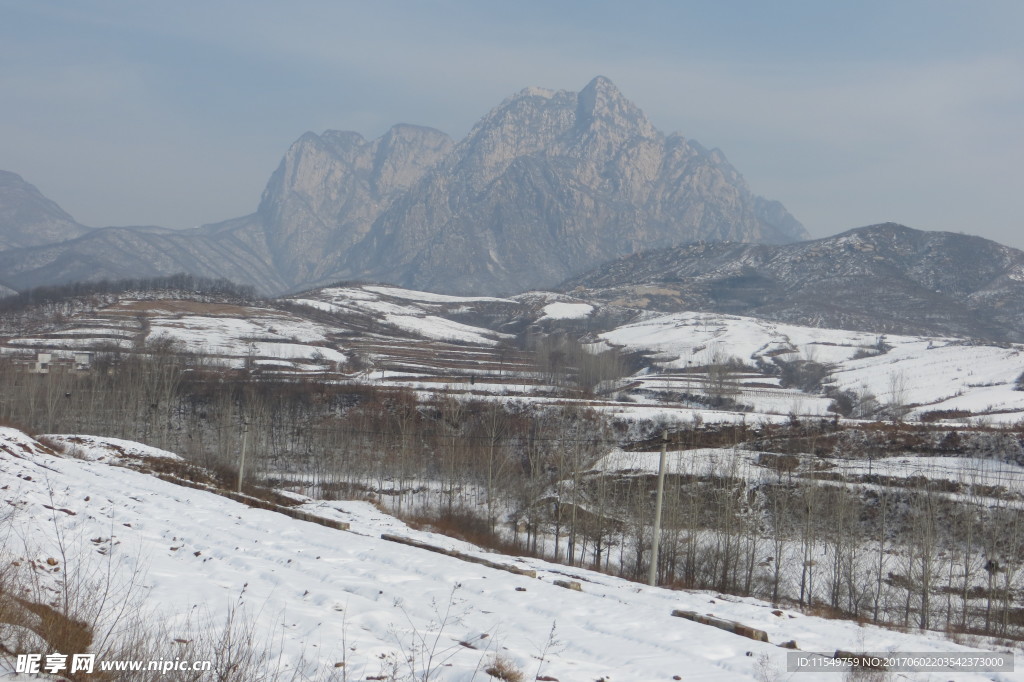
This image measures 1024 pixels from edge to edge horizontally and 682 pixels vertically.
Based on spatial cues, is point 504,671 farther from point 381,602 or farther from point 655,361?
point 655,361

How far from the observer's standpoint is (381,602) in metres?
13.8

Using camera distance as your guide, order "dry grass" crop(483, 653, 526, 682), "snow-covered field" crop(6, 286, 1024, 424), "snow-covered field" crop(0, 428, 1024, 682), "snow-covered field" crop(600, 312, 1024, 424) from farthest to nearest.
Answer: "snow-covered field" crop(6, 286, 1024, 424)
"snow-covered field" crop(600, 312, 1024, 424)
"snow-covered field" crop(0, 428, 1024, 682)
"dry grass" crop(483, 653, 526, 682)

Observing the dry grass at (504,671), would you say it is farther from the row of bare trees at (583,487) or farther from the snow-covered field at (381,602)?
the row of bare trees at (583,487)

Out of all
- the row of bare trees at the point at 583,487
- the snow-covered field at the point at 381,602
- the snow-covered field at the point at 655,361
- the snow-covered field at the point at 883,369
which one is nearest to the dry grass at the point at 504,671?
the snow-covered field at the point at 381,602

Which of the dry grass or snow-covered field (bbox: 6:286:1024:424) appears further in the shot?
snow-covered field (bbox: 6:286:1024:424)

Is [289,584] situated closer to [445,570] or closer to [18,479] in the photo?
[445,570]

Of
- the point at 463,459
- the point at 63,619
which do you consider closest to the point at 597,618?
the point at 63,619

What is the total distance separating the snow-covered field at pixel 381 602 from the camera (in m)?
11.2

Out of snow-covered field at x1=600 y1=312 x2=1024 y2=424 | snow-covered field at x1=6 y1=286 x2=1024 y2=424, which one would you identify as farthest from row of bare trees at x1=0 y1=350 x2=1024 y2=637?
snow-covered field at x1=600 y1=312 x2=1024 y2=424

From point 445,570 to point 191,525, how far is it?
6.92 m

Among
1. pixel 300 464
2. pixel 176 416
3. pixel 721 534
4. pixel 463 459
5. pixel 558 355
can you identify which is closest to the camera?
pixel 721 534

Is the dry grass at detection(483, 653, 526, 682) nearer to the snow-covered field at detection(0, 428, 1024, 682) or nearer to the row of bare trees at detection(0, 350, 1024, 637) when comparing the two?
the snow-covered field at detection(0, 428, 1024, 682)

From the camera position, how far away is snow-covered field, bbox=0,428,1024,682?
1118cm

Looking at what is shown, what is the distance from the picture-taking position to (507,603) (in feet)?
49.7
